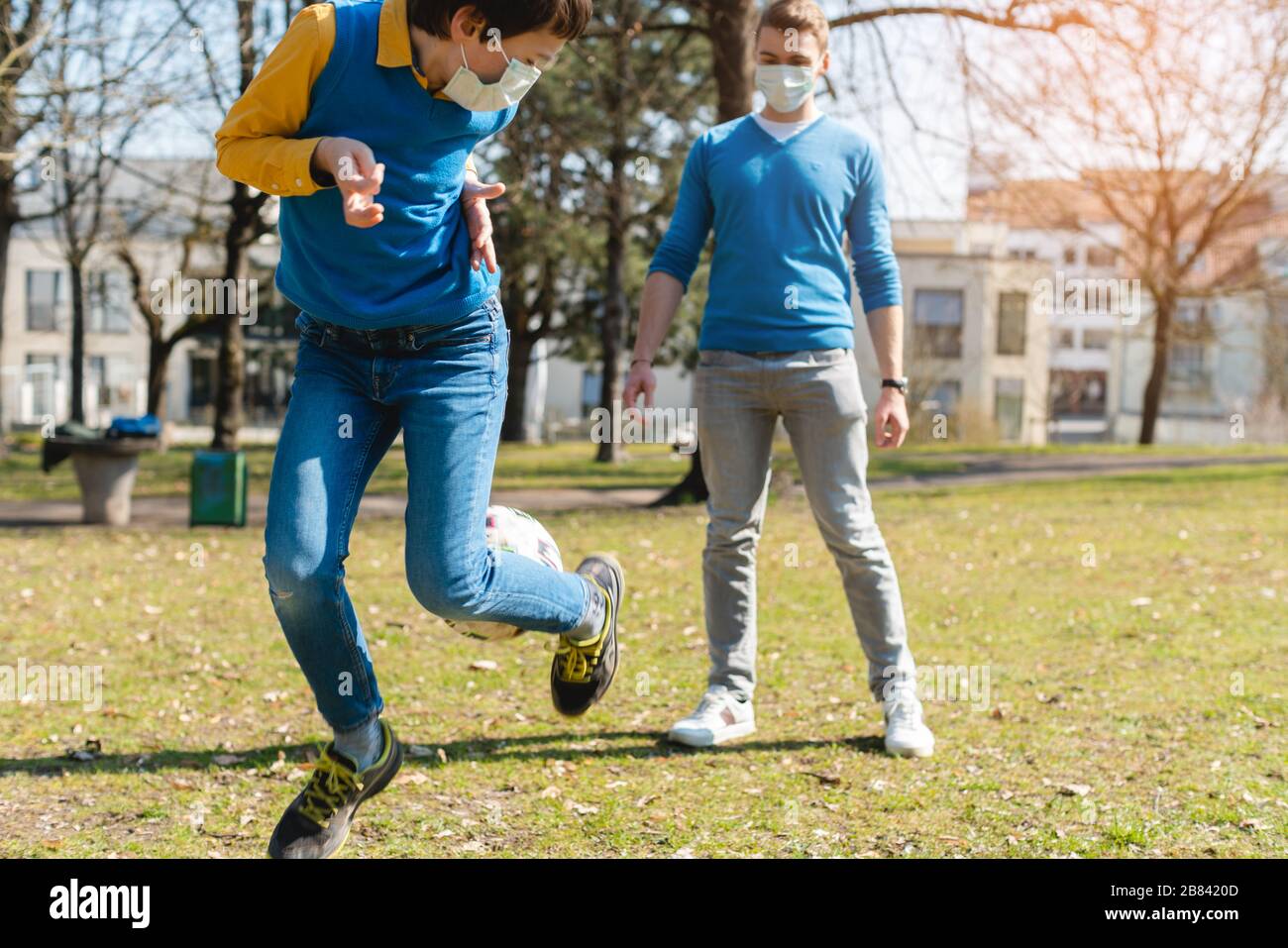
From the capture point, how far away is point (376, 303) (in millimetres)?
2975

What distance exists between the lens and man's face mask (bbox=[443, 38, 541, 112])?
2.84 m

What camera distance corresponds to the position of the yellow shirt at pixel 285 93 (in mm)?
2811

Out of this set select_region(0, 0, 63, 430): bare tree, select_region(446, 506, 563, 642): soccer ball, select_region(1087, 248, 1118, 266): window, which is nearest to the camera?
select_region(446, 506, 563, 642): soccer ball

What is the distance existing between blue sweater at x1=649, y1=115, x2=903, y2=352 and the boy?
131 cm

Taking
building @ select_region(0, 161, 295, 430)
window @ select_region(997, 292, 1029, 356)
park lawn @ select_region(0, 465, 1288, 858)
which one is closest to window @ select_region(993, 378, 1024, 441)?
window @ select_region(997, 292, 1029, 356)

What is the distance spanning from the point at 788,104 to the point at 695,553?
19.2ft

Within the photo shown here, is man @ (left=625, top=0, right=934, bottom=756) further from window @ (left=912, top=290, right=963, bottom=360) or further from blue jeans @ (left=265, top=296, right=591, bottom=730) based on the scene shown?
window @ (left=912, top=290, right=963, bottom=360)

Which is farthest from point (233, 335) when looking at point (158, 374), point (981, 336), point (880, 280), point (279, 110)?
point (981, 336)

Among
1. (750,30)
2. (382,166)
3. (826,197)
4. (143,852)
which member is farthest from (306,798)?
(750,30)

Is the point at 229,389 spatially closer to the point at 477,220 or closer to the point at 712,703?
the point at 712,703

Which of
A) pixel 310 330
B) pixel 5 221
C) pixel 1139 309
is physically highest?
pixel 1139 309

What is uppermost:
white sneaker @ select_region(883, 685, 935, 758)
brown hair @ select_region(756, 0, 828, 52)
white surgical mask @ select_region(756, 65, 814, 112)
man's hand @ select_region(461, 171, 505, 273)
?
brown hair @ select_region(756, 0, 828, 52)

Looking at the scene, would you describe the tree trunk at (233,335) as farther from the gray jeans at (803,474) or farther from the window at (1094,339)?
the window at (1094,339)

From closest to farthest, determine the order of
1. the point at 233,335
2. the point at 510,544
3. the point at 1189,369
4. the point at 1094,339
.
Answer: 1. the point at 510,544
2. the point at 233,335
3. the point at 1189,369
4. the point at 1094,339
